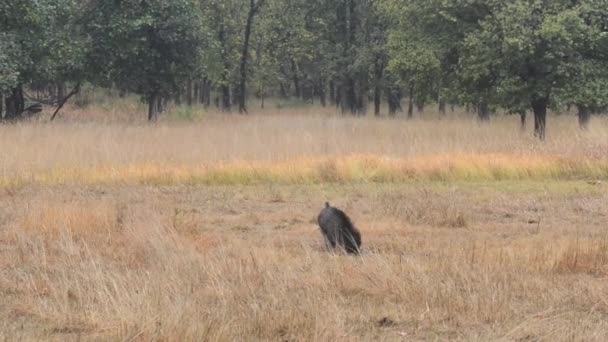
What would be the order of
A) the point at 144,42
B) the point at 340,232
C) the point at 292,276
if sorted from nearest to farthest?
the point at 292,276 → the point at 340,232 → the point at 144,42

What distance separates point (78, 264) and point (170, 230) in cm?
149

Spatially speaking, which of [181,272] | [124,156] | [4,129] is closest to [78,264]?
[181,272]

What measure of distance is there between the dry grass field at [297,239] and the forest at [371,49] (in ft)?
8.85

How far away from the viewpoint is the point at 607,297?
202 inches

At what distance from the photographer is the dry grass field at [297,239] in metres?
4.58

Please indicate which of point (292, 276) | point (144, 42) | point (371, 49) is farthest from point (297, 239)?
point (371, 49)

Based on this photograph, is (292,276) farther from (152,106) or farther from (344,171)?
(152,106)

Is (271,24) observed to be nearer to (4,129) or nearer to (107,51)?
(107,51)

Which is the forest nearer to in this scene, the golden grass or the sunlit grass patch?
the sunlit grass patch

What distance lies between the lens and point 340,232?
702cm

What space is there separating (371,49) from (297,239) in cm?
2642

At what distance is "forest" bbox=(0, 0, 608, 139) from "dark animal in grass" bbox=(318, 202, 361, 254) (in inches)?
462

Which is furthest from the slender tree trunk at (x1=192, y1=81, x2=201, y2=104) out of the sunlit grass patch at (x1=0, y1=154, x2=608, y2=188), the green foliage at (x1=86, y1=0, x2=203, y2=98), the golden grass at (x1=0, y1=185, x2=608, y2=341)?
the golden grass at (x1=0, y1=185, x2=608, y2=341)

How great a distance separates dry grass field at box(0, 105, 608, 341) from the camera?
4.58 metres
